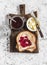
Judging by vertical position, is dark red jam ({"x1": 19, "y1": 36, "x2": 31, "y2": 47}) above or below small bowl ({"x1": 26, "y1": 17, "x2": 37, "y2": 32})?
below

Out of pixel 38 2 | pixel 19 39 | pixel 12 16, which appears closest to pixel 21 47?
pixel 19 39

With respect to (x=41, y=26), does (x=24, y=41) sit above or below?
below

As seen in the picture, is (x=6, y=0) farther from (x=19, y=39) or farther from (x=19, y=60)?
(x=19, y=60)

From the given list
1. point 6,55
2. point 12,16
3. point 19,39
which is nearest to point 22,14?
point 12,16

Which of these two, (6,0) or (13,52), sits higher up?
(6,0)

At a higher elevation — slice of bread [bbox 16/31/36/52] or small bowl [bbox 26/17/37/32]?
small bowl [bbox 26/17/37/32]

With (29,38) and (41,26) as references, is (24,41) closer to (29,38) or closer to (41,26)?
(29,38)

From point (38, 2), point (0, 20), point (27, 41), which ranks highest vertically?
point (38, 2)

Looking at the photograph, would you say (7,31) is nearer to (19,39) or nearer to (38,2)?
(19,39)

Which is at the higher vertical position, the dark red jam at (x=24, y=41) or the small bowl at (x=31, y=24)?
the small bowl at (x=31, y=24)

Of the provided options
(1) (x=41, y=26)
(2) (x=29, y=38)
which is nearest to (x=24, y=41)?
(2) (x=29, y=38)

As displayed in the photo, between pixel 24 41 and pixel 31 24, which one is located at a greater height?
pixel 31 24
